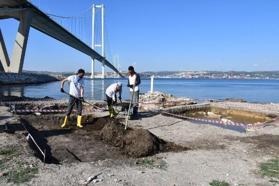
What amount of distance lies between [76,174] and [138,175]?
0.94 metres

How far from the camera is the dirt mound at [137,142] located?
746 cm

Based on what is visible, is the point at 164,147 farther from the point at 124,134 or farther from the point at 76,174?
the point at 76,174

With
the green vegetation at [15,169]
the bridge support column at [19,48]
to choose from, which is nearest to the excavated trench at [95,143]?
the green vegetation at [15,169]

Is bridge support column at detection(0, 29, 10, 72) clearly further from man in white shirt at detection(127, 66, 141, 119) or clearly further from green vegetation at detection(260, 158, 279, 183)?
green vegetation at detection(260, 158, 279, 183)

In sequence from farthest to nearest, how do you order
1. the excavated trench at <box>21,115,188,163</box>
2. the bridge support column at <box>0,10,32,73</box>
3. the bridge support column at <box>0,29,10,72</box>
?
the bridge support column at <box>0,29,10,72</box>
the bridge support column at <box>0,10,32,73</box>
the excavated trench at <box>21,115,188,163</box>

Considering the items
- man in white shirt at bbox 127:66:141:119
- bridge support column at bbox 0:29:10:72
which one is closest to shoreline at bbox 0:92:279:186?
man in white shirt at bbox 127:66:141:119

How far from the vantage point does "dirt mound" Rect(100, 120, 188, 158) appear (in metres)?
7.46

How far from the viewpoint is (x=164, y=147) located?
784 cm

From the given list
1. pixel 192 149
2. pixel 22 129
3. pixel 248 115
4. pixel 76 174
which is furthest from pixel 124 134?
pixel 248 115

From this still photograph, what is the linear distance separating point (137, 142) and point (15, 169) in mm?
2892

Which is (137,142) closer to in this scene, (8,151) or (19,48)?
(8,151)

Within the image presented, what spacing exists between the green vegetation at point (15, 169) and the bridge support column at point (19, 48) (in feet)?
127

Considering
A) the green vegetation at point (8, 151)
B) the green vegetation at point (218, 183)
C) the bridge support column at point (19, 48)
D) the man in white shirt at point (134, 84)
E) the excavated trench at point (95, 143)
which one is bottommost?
the excavated trench at point (95, 143)

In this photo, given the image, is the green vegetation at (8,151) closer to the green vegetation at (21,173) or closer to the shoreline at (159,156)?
the shoreline at (159,156)
